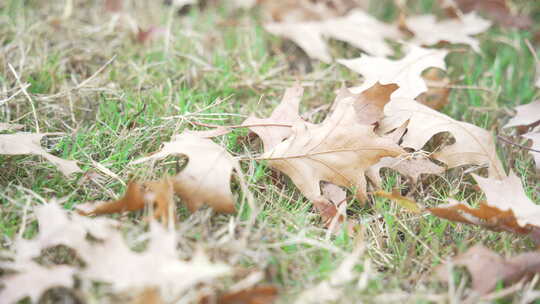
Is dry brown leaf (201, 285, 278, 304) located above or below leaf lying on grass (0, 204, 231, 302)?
below

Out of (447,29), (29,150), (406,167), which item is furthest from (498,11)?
(29,150)

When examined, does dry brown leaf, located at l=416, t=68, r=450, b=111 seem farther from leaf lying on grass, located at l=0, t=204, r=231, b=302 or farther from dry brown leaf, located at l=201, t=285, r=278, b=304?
leaf lying on grass, located at l=0, t=204, r=231, b=302

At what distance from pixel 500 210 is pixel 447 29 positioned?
4.53ft

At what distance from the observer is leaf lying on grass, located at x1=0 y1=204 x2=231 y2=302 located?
99 cm

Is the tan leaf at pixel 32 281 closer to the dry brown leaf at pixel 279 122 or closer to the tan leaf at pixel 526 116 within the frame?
the dry brown leaf at pixel 279 122

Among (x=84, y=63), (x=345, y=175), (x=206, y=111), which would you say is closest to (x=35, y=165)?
(x=206, y=111)

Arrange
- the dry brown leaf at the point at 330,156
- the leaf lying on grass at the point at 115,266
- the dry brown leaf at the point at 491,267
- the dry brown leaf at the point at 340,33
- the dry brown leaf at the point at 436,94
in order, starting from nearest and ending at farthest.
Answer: the leaf lying on grass at the point at 115,266 < the dry brown leaf at the point at 491,267 < the dry brown leaf at the point at 330,156 < the dry brown leaf at the point at 436,94 < the dry brown leaf at the point at 340,33

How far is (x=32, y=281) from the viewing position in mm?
1039

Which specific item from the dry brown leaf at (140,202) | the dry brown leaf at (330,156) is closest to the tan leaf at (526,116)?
the dry brown leaf at (330,156)

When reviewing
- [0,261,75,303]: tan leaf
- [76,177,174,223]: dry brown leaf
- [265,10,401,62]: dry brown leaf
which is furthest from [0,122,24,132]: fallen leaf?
[265,10,401,62]: dry brown leaf

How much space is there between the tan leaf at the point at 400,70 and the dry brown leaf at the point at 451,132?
130mm

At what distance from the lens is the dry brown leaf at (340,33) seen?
87.9 inches

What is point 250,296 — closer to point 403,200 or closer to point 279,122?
point 403,200

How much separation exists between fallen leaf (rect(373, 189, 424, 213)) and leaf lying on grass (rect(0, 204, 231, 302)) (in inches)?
22.1
